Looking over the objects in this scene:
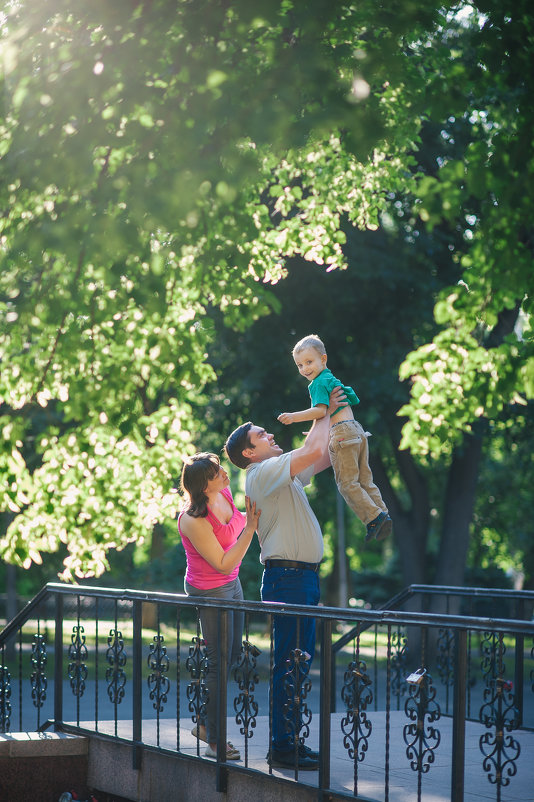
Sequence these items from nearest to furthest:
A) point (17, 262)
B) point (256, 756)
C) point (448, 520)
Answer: point (17, 262), point (256, 756), point (448, 520)

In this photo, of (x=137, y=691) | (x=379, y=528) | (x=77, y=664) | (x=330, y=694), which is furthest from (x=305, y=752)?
(x=77, y=664)

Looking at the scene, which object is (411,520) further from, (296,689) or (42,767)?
(296,689)

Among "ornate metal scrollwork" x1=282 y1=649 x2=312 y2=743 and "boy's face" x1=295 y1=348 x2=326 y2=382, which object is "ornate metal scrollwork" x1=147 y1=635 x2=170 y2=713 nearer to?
"ornate metal scrollwork" x1=282 y1=649 x2=312 y2=743

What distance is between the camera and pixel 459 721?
5.31m

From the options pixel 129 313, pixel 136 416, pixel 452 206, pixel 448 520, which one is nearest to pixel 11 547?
pixel 136 416

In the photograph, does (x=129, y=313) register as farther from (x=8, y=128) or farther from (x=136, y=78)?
(x=136, y=78)

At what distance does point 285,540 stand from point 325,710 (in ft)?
3.27

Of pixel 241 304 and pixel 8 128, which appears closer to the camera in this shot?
pixel 8 128

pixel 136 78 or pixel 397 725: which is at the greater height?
pixel 136 78

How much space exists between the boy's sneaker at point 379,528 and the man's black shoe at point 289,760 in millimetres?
1354

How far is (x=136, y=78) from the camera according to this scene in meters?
5.77

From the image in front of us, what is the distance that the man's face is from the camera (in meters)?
6.64

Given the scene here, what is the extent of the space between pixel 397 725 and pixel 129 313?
3.97 m

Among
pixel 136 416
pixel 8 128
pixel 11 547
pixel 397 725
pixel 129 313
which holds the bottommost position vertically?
pixel 397 725
